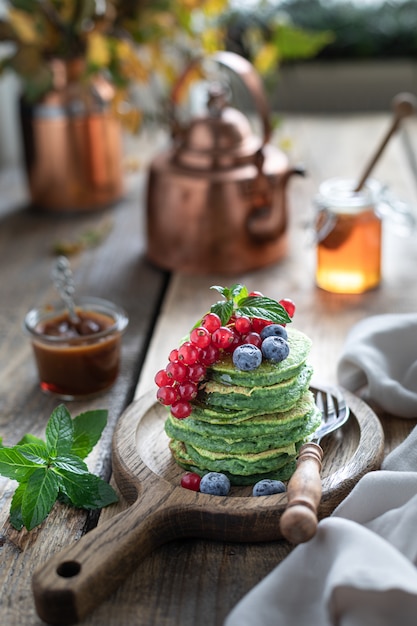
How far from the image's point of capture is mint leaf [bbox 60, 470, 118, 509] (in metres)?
1.18

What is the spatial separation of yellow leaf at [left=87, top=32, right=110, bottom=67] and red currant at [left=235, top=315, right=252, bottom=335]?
122 cm

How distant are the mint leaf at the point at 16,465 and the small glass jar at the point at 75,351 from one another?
13.3 inches

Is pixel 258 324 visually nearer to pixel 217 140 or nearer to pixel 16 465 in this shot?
pixel 16 465

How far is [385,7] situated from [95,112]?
2.49 metres

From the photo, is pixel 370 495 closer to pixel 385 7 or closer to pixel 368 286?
pixel 368 286

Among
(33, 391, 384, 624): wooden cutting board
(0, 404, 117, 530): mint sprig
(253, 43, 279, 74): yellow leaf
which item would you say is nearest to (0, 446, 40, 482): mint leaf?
(0, 404, 117, 530): mint sprig

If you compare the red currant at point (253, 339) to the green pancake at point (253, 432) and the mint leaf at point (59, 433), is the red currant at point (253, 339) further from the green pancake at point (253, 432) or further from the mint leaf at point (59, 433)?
the mint leaf at point (59, 433)

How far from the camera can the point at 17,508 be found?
3.86ft

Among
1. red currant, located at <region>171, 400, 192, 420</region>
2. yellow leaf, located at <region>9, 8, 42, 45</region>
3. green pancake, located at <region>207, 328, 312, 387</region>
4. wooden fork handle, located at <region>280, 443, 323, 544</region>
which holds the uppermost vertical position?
yellow leaf, located at <region>9, 8, 42, 45</region>

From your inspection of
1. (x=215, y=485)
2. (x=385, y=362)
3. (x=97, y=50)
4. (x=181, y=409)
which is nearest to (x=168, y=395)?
(x=181, y=409)

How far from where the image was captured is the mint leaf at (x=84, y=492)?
1184 mm

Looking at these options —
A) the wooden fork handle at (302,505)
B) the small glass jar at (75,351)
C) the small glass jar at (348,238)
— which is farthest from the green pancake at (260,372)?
the small glass jar at (348,238)

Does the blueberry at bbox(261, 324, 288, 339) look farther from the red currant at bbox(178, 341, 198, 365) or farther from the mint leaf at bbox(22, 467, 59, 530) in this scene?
the mint leaf at bbox(22, 467, 59, 530)

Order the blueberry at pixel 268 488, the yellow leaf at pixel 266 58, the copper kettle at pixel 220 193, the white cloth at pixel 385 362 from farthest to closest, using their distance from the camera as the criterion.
→ 1. the yellow leaf at pixel 266 58
2. the copper kettle at pixel 220 193
3. the white cloth at pixel 385 362
4. the blueberry at pixel 268 488
